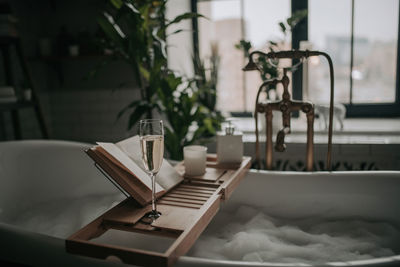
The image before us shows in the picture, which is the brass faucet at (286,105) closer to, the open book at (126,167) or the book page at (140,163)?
the book page at (140,163)

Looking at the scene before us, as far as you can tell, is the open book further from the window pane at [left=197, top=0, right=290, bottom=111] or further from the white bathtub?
the window pane at [left=197, top=0, right=290, bottom=111]

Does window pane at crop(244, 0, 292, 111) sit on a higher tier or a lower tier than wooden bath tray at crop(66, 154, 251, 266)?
higher

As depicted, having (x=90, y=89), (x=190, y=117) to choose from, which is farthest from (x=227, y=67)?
(x=90, y=89)

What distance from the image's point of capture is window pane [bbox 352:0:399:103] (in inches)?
96.9

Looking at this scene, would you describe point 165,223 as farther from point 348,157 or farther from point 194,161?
point 348,157

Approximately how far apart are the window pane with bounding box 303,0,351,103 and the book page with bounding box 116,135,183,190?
1.62m

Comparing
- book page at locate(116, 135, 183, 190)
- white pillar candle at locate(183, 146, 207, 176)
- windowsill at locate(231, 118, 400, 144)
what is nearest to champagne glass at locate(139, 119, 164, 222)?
book page at locate(116, 135, 183, 190)

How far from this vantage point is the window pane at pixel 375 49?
2.46m

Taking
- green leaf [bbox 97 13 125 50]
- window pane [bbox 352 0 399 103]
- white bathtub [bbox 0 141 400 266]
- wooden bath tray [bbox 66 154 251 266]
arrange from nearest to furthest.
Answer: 1. wooden bath tray [bbox 66 154 251 266]
2. white bathtub [bbox 0 141 400 266]
3. green leaf [bbox 97 13 125 50]
4. window pane [bbox 352 0 399 103]

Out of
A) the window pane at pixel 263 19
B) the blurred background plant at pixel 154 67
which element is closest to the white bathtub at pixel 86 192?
the blurred background plant at pixel 154 67

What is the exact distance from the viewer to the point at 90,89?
3.02 metres

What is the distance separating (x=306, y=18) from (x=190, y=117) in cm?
121

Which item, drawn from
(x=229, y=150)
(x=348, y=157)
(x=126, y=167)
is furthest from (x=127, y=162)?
(x=348, y=157)

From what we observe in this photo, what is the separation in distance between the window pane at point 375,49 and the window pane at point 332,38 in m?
0.06
